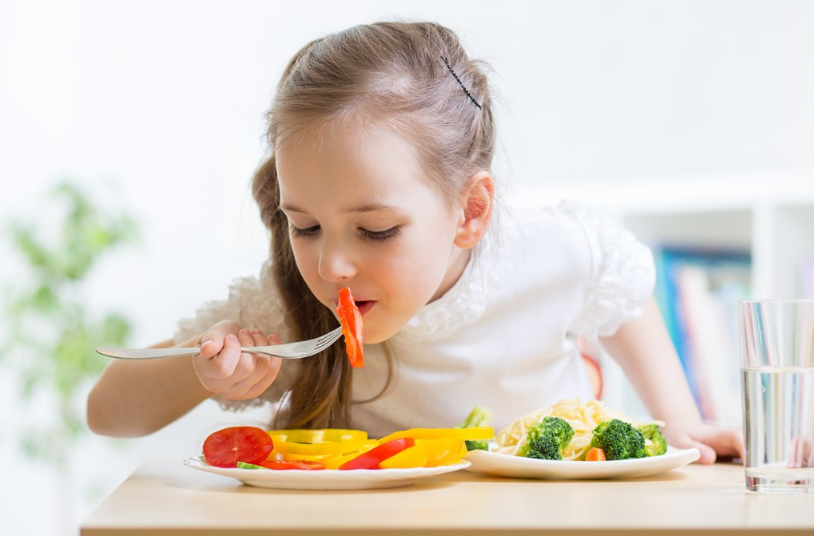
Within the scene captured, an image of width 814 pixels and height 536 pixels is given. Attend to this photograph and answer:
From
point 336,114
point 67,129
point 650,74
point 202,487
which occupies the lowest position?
point 202,487

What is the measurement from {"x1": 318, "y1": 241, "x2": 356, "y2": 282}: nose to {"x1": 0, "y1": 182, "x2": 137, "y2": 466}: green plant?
2.21 metres

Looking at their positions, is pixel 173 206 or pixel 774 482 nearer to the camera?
pixel 774 482

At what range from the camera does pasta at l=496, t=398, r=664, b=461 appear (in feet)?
3.25

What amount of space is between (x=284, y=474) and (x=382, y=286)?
305 millimetres

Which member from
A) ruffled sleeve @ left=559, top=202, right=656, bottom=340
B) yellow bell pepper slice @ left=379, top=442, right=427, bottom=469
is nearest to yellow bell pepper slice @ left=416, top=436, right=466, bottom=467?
yellow bell pepper slice @ left=379, top=442, right=427, bottom=469

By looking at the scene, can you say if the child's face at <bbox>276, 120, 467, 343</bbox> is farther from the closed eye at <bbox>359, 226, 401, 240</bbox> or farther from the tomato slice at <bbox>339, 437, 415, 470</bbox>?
the tomato slice at <bbox>339, 437, 415, 470</bbox>

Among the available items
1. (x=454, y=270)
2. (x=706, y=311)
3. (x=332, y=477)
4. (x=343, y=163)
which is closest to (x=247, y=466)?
(x=332, y=477)

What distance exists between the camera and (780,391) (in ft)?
2.70

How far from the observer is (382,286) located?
1.08m

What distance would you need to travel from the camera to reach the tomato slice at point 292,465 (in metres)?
0.90

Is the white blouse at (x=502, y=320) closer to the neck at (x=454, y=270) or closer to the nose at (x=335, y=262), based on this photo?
the neck at (x=454, y=270)

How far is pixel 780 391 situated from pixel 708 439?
41cm

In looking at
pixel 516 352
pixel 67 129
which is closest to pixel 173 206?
pixel 67 129

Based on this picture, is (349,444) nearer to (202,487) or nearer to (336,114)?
(202,487)
